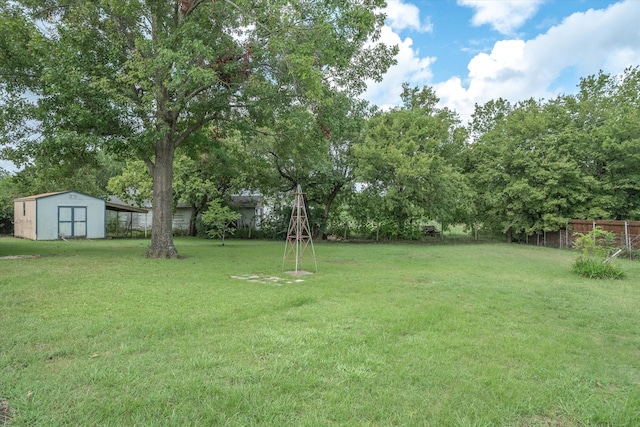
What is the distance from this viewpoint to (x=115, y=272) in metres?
7.62

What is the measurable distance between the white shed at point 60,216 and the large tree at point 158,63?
29.0 ft

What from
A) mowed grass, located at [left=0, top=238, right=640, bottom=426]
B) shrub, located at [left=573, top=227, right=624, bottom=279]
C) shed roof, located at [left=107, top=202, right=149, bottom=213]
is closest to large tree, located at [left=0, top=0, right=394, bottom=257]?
mowed grass, located at [left=0, top=238, right=640, bottom=426]

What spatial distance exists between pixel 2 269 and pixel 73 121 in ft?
12.4

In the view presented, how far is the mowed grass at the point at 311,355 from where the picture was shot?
2359 mm

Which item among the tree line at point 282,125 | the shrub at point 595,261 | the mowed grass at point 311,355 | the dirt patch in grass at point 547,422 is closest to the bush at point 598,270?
the shrub at point 595,261

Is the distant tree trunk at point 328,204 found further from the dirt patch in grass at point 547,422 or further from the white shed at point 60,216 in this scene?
the dirt patch in grass at point 547,422

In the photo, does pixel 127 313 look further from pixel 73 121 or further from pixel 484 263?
pixel 484 263

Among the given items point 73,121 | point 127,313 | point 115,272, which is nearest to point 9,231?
point 73,121

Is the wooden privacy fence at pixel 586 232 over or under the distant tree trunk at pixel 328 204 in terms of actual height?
under

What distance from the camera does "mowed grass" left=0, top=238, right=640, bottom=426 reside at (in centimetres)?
236

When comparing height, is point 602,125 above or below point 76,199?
above

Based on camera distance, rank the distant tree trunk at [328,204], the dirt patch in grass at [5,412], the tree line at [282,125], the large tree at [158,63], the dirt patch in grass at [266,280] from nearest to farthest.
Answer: the dirt patch in grass at [5,412], the dirt patch in grass at [266,280], the large tree at [158,63], the tree line at [282,125], the distant tree trunk at [328,204]

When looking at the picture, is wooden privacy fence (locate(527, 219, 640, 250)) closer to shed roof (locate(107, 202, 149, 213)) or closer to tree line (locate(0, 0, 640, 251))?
tree line (locate(0, 0, 640, 251))

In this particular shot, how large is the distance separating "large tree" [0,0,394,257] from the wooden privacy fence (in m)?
9.87
